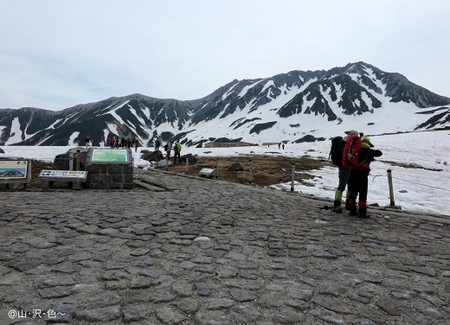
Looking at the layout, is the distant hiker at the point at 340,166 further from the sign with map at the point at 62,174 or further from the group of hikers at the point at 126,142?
the group of hikers at the point at 126,142

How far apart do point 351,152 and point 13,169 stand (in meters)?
12.1

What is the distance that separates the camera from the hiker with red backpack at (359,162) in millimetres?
7531

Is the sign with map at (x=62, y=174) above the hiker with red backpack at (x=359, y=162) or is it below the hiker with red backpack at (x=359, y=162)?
below

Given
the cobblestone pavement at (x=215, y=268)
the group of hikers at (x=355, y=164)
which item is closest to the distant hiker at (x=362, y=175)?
the group of hikers at (x=355, y=164)

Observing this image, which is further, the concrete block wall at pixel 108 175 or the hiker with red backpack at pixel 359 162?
the concrete block wall at pixel 108 175

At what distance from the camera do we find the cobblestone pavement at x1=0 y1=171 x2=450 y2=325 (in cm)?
295

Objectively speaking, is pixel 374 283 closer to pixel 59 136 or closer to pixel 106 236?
pixel 106 236

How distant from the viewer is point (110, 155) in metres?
12.8

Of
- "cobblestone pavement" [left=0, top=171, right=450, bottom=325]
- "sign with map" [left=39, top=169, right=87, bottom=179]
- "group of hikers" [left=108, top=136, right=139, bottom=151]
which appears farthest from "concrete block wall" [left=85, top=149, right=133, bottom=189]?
"group of hikers" [left=108, top=136, right=139, bottom=151]

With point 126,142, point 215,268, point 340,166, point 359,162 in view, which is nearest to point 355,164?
point 359,162

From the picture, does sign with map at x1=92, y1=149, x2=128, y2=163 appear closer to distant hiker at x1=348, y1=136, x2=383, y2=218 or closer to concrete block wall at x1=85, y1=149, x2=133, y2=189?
concrete block wall at x1=85, y1=149, x2=133, y2=189

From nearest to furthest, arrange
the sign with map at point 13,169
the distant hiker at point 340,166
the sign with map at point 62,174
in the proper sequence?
the distant hiker at point 340,166 → the sign with map at point 13,169 → the sign with map at point 62,174

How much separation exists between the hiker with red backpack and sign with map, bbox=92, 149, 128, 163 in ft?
30.6

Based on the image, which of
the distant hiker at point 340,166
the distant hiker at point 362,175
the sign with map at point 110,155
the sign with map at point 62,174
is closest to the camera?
the distant hiker at point 362,175
